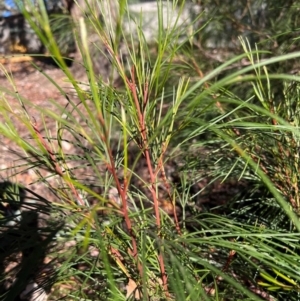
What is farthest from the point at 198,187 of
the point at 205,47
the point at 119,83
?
the point at 119,83

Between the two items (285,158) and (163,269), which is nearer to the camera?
(163,269)

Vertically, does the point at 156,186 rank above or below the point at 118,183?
below

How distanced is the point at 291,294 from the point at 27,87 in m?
3.58

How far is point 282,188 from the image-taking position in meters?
1.03

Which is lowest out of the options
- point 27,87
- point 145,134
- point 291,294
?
point 27,87

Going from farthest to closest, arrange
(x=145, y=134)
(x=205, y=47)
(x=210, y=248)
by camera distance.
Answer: (x=205, y=47) → (x=210, y=248) → (x=145, y=134)

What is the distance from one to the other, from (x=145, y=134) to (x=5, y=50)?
4941 millimetres

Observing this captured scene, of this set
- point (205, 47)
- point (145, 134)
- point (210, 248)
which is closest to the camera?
point (145, 134)

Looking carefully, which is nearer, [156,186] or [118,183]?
[118,183]

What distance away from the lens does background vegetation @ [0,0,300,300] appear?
55cm

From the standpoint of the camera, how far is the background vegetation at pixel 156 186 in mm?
549

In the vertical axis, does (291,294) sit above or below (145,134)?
below

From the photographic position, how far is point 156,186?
2.66 ft

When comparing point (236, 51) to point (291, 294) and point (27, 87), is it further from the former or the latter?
point (27, 87)
